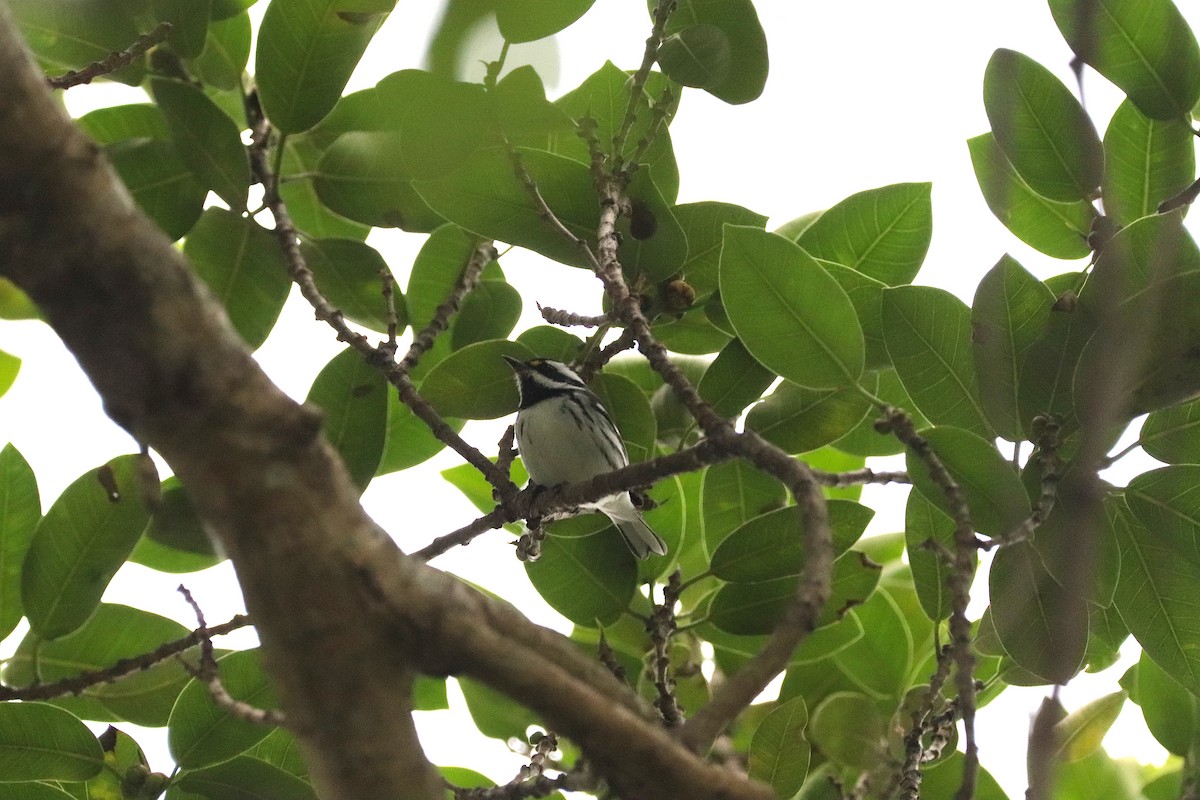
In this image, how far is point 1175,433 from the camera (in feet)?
5.97

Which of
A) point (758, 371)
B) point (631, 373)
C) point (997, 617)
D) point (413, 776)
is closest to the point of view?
point (413, 776)

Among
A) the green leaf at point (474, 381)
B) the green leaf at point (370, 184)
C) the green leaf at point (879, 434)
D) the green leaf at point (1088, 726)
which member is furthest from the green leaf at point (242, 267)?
the green leaf at point (1088, 726)

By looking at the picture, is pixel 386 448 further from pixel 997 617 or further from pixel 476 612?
pixel 476 612

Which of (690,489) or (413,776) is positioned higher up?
(690,489)

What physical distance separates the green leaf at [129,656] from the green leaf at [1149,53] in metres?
2.03

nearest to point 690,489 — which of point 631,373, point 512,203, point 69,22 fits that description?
point 631,373

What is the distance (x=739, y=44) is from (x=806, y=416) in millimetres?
717

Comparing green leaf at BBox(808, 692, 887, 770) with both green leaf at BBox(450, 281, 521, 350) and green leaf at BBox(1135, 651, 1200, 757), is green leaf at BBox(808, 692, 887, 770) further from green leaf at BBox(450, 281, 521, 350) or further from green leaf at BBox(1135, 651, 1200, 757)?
green leaf at BBox(450, 281, 521, 350)

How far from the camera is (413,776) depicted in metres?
0.81

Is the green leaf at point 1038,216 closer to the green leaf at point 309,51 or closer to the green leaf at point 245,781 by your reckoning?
the green leaf at point 309,51

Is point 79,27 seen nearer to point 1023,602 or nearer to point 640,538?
point 640,538

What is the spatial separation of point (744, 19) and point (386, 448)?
1.13m

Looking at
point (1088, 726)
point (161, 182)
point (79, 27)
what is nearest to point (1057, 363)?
point (1088, 726)

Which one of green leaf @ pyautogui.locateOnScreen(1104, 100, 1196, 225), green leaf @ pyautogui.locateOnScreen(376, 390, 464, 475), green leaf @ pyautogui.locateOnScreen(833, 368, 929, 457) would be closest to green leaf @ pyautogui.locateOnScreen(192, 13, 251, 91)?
green leaf @ pyautogui.locateOnScreen(376, 390, 464, 475)
